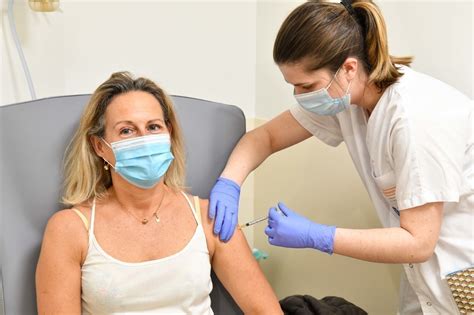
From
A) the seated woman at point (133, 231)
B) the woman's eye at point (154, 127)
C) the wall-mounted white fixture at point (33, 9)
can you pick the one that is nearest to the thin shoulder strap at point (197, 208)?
the seated woman at point (133, 231)

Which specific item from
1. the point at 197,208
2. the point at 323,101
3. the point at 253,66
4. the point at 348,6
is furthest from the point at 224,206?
the point at 253,66

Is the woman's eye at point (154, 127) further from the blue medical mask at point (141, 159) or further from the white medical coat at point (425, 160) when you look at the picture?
the white medical coat at point (425, 160)

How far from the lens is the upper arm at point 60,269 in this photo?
1.59 metres

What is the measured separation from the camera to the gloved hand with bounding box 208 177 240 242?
1761 millimetres

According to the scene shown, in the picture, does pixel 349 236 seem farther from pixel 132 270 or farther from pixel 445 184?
pixel 132 270

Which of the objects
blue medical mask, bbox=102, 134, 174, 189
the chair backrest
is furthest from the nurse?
the chair backrest

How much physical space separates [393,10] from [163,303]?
4.10 feet

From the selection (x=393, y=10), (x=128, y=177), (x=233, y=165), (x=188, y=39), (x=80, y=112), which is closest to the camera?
(x=128, y=177)

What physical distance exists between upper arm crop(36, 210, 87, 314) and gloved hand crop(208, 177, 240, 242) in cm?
37

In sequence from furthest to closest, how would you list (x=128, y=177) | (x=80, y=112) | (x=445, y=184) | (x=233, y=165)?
(x=233, y=165)
(x=80, y=112)
(x=128, y=177)
(x=445, y=184)

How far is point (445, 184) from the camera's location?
5.07 feet

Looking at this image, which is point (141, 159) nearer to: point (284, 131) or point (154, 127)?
point (154, 127)

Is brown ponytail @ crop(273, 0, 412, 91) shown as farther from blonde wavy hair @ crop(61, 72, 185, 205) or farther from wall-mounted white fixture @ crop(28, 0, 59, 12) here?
wall-mounted white fixture @ crop(28, 0, 59, 12)

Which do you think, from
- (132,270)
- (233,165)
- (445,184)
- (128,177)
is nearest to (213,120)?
(233,165)
